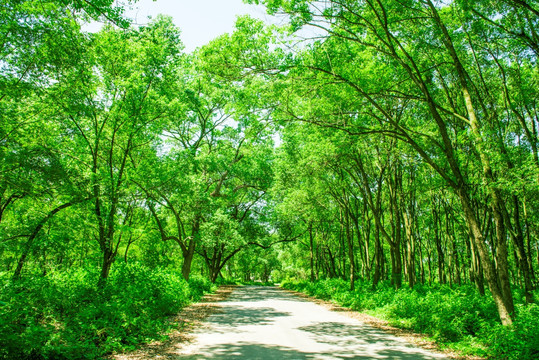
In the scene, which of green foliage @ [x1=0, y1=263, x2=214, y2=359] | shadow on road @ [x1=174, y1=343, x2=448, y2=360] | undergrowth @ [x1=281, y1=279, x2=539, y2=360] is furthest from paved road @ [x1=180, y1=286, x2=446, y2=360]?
green foliage @ [x1=0, y1=263, x2=214, y2=359]

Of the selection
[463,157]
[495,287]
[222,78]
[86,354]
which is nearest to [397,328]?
[495,287]

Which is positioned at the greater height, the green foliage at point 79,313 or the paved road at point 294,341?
the green foliage at point 79,313

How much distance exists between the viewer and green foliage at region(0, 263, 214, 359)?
4.71 metres

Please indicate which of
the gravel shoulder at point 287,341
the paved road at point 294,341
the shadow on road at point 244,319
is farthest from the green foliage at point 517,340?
the shadow on road at point 244,319

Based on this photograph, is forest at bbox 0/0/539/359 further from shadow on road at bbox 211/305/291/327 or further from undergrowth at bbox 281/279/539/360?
shadow on road at bbox 211/305/291/327

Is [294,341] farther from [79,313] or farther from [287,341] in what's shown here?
[79,313]

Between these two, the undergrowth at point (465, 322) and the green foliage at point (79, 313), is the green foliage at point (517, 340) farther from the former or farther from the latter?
the green foliage at point (79, 313)

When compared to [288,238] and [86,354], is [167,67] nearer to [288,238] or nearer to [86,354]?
[86,354]

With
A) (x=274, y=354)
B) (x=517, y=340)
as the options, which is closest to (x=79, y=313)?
(x=274, y=354)

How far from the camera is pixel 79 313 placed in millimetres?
6328

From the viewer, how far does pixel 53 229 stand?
9875 millimetres

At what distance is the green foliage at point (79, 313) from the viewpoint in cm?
471

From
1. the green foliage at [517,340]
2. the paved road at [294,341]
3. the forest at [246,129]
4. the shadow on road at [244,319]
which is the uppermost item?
the forest at [246,129]

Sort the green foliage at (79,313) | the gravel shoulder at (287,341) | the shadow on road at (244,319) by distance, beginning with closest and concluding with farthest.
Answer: the green foliage at (79,313) < the gravel shoulder at (287,341) < the shadow on road at (244,319)
